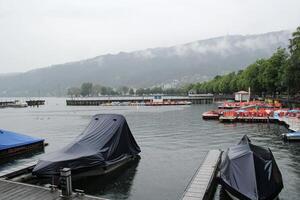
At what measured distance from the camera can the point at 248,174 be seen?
645 inches

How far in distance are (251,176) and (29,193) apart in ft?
37.1

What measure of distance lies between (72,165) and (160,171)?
24.4 feet

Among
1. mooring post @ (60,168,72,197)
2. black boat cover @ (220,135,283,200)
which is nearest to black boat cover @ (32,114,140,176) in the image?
mooring post @ (60,168,72,197)

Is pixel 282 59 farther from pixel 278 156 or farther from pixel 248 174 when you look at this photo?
pixel 248 174

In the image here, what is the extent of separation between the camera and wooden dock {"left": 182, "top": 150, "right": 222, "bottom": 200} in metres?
16.5

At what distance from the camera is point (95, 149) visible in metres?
23.1

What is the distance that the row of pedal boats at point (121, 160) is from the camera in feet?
52.7

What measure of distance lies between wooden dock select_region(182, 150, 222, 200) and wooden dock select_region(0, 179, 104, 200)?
5.00m

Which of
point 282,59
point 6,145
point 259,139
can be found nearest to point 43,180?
point 6,145

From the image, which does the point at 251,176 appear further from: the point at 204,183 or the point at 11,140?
the point at 11,140

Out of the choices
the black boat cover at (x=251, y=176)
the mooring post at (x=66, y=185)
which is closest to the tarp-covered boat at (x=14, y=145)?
the mooring post at (x=66, y=185)

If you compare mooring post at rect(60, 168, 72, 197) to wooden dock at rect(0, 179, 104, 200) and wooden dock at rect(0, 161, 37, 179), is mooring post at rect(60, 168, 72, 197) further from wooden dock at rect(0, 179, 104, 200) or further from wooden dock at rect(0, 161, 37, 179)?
wooden dock at rect(0, 161, 37, 179)

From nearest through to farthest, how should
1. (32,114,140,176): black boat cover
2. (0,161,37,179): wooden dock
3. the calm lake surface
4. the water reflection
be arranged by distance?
the water reflection → the calm lake surface → (32,114,140,176): black boat cover → (0,161,37,179): wooden dock

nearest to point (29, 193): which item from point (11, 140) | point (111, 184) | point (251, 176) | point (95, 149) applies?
point (111, 184)
